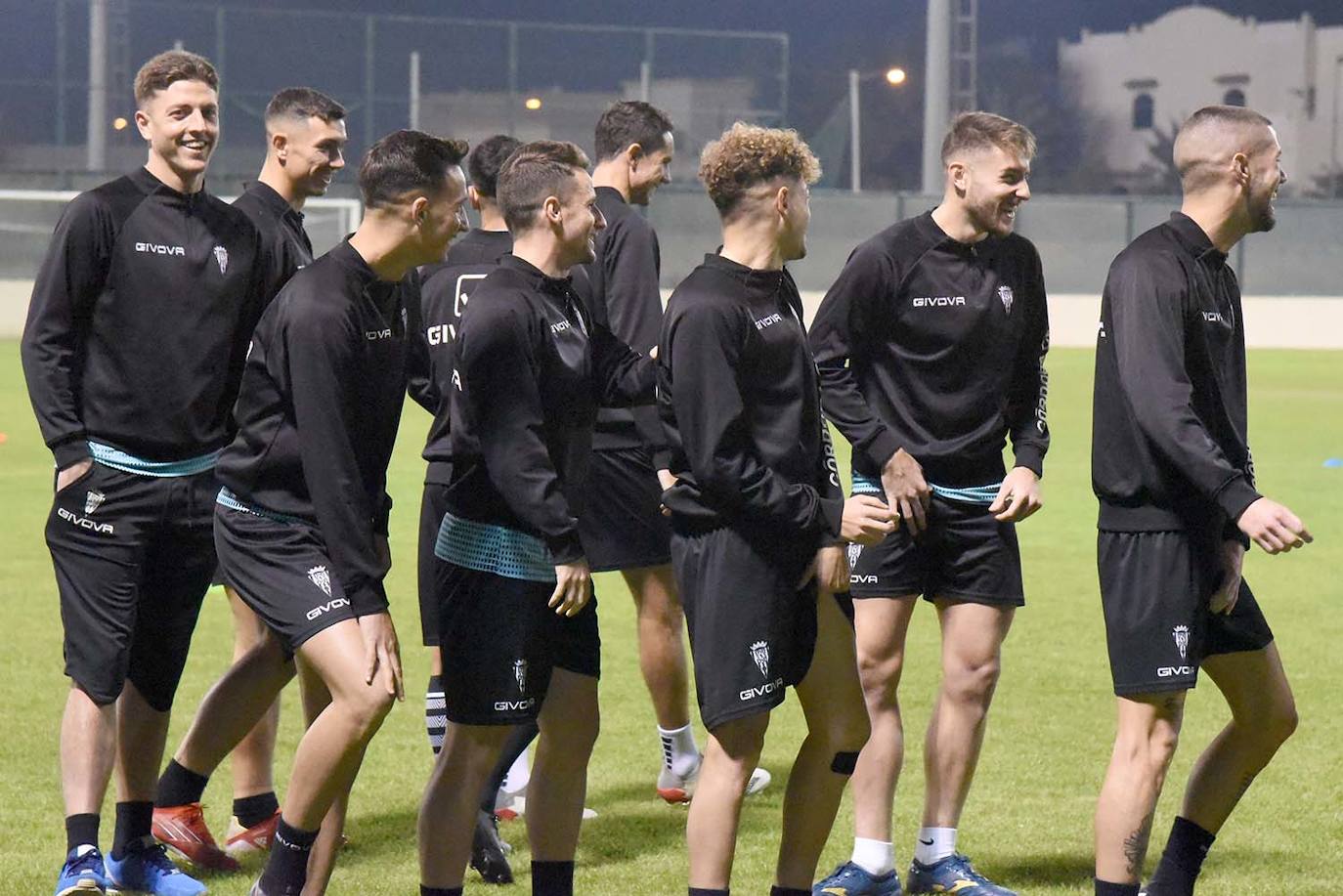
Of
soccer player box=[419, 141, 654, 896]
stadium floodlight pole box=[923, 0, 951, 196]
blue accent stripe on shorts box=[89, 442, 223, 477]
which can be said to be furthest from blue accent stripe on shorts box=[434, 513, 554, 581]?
stadium floodlight pole box=[923, 0, 951, 196]

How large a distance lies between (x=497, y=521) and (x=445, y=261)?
6.23ft

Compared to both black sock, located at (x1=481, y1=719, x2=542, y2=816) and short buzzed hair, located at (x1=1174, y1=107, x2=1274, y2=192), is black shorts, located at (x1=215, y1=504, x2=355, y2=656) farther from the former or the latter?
short buzzed hair, located at (x1=1174, y1=107, x2=1274, y2=192)

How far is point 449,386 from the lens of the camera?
537 cm

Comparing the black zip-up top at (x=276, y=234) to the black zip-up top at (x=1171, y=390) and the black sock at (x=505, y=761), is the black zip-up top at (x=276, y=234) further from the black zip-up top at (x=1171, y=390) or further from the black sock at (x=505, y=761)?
the black zip-up top at (x=1171, y=390)

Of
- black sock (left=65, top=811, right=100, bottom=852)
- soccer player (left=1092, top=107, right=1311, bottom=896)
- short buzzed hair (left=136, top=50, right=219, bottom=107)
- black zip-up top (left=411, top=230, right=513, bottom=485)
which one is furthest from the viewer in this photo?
black zip-up top (left=411, top=230, right=513, bottom=485)

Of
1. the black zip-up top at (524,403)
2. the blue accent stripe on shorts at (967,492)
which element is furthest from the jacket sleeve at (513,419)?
the blue accent stripe on shorts at (967,492)

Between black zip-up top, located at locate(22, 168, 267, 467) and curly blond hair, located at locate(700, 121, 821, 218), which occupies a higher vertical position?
curly blond hair, located at locate(700, 121, 821, 218)

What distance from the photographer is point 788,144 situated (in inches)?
183

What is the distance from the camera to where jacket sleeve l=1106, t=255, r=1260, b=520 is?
14.6 feet

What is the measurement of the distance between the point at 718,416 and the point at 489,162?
2375mm

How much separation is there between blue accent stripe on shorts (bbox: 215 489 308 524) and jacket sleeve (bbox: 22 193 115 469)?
633mm

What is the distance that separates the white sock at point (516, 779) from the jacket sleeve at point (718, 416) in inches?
85.3

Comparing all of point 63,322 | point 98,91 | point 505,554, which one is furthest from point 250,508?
point 98,91

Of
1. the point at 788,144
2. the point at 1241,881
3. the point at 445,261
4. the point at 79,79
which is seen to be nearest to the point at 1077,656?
the point at 1241,881
